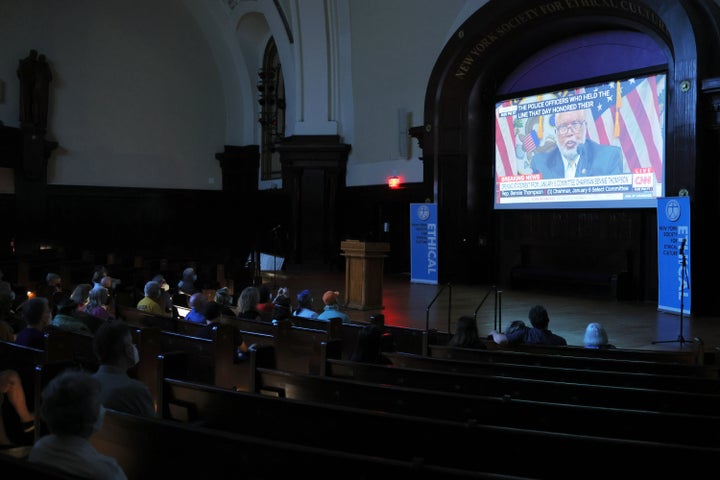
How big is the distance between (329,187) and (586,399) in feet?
43.6

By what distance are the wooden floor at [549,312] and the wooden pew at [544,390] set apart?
2.57m

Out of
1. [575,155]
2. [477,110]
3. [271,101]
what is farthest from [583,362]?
[271,101]

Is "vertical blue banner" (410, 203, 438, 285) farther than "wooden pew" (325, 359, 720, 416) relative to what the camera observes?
Yes

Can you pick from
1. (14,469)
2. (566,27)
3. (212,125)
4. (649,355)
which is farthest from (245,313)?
(212,125)

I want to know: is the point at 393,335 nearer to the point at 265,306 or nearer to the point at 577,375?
the point at 265,306

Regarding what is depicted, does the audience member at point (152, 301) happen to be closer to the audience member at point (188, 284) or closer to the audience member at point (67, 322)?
the audience member at point (67, 322)

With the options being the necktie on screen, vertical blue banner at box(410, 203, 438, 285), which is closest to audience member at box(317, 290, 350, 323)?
the necktie on screen

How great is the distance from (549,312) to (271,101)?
11107 millimetres

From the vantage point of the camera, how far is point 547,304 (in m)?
10.7

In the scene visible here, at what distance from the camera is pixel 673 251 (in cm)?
950

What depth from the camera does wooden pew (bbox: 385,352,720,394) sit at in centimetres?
378

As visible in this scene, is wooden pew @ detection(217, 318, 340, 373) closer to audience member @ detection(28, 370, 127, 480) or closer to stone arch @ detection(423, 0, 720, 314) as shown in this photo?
audience member @ detection(28, 370, 127, 480)

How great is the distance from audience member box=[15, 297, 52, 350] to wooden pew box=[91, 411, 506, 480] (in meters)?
2.33

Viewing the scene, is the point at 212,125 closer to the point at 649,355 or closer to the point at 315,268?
the point at 315,268
